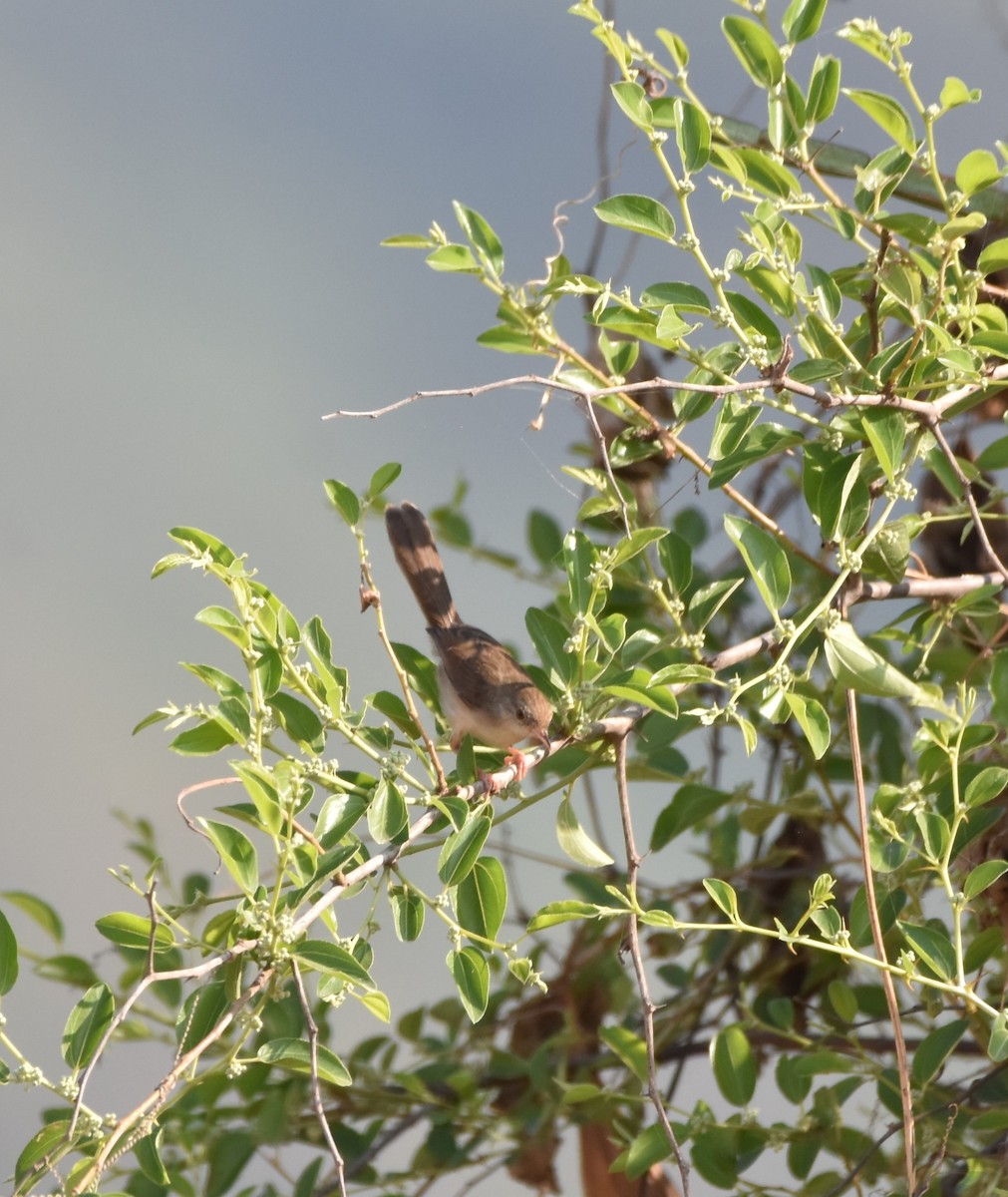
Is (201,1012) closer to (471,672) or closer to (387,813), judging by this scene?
(387,813)

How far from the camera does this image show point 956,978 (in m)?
Result: 1.19

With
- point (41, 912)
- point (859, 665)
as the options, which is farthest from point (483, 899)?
point (41, 912)

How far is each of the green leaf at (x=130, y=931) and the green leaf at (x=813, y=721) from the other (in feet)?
1.79

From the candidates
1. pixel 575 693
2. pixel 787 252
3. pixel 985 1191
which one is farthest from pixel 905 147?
pixel 985 1191

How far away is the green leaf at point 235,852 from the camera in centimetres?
101

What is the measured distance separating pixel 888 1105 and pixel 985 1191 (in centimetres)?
24

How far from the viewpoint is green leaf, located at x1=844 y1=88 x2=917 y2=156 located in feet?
3.63

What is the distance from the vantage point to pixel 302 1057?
1.12 metres

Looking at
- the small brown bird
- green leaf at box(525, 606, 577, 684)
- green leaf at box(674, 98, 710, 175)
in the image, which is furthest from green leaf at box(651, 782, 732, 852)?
green leaf at box(674, 98, 710, 175)

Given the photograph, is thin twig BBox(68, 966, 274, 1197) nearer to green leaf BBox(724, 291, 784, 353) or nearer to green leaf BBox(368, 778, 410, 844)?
green leaf BBox(368, 778, 410, 844)

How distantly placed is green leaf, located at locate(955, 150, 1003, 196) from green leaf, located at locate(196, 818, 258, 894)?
0.78 meters

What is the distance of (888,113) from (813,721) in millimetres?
511

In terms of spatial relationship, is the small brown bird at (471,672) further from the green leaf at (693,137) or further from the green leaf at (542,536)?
the green leaf at (693,137)

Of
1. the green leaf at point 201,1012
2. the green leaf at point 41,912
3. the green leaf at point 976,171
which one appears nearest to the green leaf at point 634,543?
the green leaf at point 976,171
